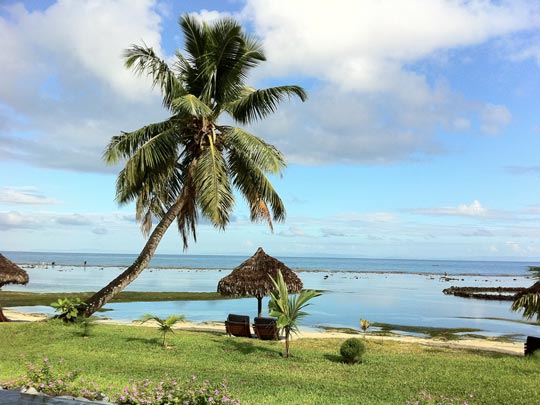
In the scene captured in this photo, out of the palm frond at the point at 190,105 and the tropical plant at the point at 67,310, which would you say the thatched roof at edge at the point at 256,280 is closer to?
the tropical plant at the point at 67,310

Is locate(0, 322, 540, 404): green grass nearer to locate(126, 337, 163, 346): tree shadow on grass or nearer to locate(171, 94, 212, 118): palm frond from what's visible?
locate(126, 337, 163, 346): tree shadow on grass

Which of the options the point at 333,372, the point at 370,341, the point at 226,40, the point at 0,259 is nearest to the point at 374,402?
the point at 333,372

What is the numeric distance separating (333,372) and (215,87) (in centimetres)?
815

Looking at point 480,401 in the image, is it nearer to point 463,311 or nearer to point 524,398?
point 524,398

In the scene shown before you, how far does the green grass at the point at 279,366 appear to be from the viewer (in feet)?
23.7

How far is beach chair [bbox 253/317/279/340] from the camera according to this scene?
511 inches

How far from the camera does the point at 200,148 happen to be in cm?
1323

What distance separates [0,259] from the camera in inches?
737

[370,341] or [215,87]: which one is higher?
[215,87]

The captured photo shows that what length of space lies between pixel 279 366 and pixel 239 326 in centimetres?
452

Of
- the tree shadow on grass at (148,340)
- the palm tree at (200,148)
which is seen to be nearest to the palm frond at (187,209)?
the palm tree at (200,148)

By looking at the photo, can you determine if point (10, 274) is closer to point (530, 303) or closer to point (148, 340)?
point (148, 340)

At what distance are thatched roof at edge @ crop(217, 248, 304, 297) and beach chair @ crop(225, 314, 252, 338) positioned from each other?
57.3 inches

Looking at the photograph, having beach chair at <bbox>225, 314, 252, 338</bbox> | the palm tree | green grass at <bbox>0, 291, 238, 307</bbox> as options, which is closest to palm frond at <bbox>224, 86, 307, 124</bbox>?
the palm tree
